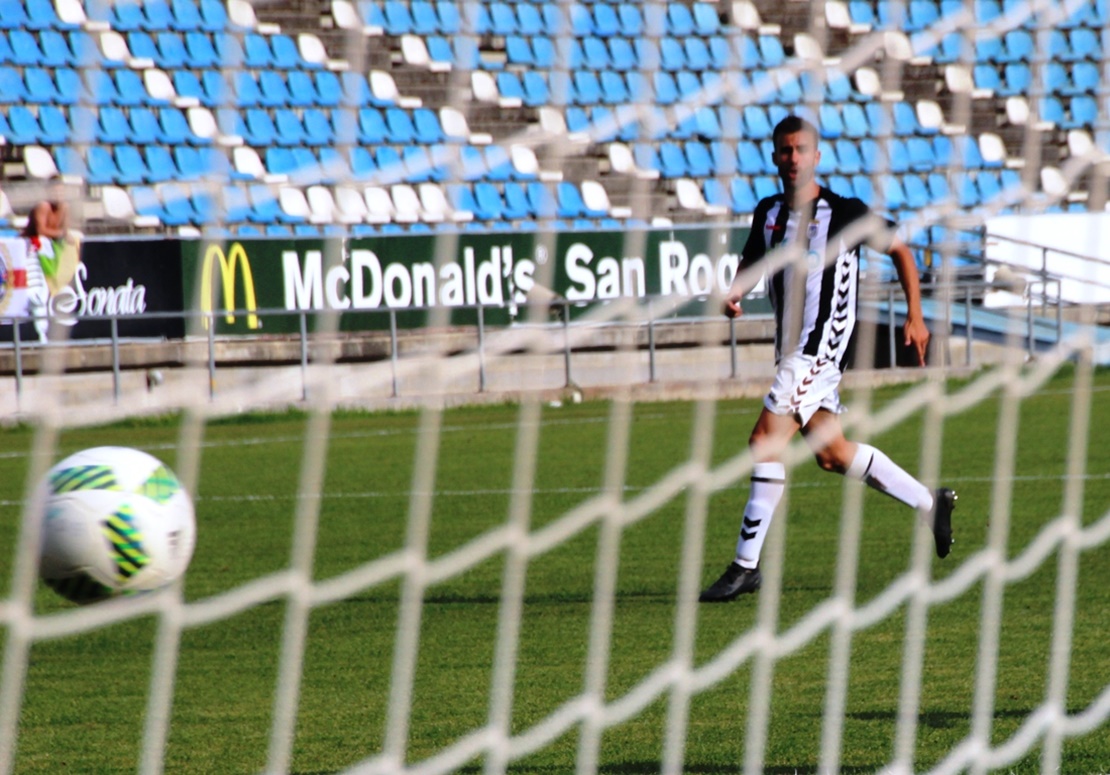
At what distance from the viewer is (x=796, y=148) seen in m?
5.64

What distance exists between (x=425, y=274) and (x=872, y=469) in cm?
1015

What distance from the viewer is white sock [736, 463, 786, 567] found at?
20.4 ft

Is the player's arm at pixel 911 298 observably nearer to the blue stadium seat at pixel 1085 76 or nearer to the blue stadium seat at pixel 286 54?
the blue stadium seat at pixel 286 54

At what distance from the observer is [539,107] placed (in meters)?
18.7

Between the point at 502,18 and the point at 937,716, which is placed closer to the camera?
the point at 937,716

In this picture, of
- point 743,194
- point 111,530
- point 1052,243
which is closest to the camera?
point 111,530

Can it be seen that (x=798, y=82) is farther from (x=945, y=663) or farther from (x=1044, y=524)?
(x=945, y=663)

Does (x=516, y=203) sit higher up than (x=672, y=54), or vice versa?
(x=672, y=54)

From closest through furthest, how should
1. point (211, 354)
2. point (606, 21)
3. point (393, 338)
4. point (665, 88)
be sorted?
point (211, 354), point (393, 338), point (606, 21), point (665, 88)

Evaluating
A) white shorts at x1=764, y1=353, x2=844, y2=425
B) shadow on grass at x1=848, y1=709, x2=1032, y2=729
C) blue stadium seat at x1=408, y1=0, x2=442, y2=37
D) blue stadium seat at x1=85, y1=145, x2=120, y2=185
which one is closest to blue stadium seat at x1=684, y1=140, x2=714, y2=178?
blue stadium seat at x1=408, y1=0, x2=442, y2=37

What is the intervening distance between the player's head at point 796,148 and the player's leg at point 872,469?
101cm

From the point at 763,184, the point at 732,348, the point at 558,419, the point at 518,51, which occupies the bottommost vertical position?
the point at 558,419

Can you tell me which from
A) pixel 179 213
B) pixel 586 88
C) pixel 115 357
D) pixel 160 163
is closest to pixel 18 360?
pixel 115 357

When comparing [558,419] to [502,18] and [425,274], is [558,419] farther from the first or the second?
[502,18]
